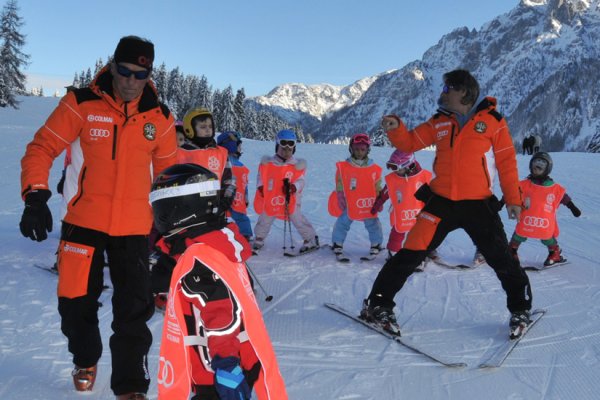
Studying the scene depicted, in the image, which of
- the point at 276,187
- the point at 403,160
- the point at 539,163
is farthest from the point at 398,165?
the point at 539,163

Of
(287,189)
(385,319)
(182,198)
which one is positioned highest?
(182,198)

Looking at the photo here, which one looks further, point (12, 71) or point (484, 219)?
point (12, 71)

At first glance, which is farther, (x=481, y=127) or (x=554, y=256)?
(x=554, y=256)

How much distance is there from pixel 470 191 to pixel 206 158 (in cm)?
309

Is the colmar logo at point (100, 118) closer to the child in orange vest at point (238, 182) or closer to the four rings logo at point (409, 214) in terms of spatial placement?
the child in orange vest at point (238, 182)

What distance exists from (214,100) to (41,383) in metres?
56.7

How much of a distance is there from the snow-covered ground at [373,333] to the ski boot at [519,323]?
0.36 ft

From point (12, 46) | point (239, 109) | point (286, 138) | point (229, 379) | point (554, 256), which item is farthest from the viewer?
point (239, 109)

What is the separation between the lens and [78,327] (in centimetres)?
298

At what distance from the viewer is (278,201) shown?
7.41 metres

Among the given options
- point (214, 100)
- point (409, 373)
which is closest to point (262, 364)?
point (409, 373)

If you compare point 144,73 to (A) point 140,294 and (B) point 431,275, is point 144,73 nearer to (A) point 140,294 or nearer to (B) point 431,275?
(A) point 140,294

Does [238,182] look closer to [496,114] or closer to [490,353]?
[496,114]

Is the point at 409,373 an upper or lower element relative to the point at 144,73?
lower
